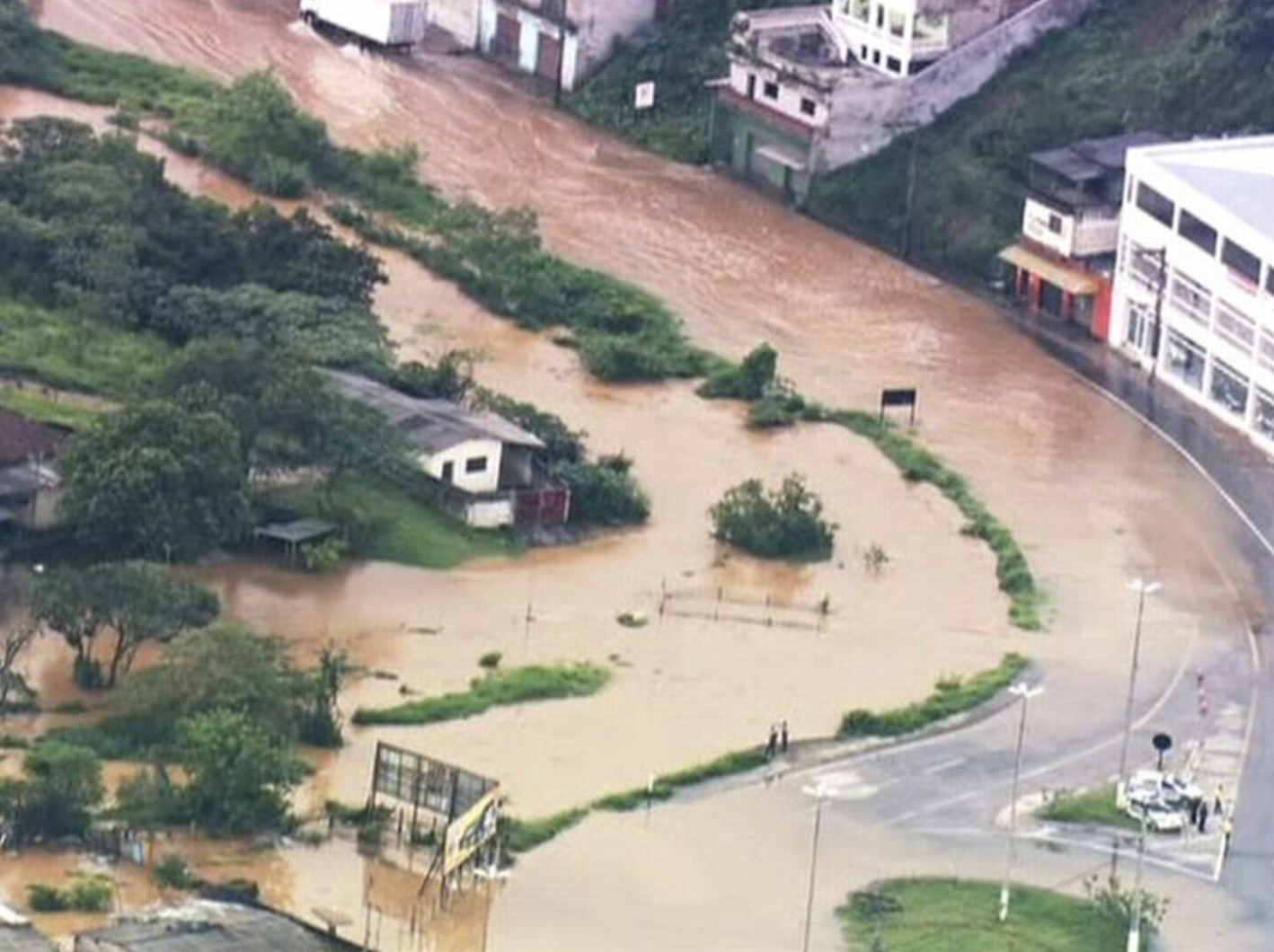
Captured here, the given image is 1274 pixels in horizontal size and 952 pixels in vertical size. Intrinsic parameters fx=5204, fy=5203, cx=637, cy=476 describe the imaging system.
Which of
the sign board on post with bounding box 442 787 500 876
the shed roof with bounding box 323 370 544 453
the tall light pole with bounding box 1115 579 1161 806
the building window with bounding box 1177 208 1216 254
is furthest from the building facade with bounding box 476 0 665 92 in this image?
the sign board on post with bounding box 442 787 500 876

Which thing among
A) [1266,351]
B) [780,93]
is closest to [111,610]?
[1266,351]

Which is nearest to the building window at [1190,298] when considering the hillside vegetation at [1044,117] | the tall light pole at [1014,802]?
the hillside vegetation at [1044,117]

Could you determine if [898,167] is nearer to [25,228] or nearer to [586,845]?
[25,228]

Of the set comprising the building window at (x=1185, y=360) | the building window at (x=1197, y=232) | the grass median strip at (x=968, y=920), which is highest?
the building window at (x=1197, y=232)

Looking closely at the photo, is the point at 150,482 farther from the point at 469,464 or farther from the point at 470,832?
the point at 470,832

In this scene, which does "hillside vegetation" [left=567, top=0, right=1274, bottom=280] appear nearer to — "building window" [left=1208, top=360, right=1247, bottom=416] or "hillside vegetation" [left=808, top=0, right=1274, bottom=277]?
"hillside vegetation" [left=808, top=0, right=1274, bottom=277]

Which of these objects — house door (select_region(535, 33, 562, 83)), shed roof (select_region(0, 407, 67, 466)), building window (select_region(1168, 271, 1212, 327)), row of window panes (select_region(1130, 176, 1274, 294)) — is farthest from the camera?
house door (select_region(535, 33, 562, 83))

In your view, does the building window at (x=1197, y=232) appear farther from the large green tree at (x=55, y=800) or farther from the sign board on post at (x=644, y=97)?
the large green tree at (x=55, y=800)
